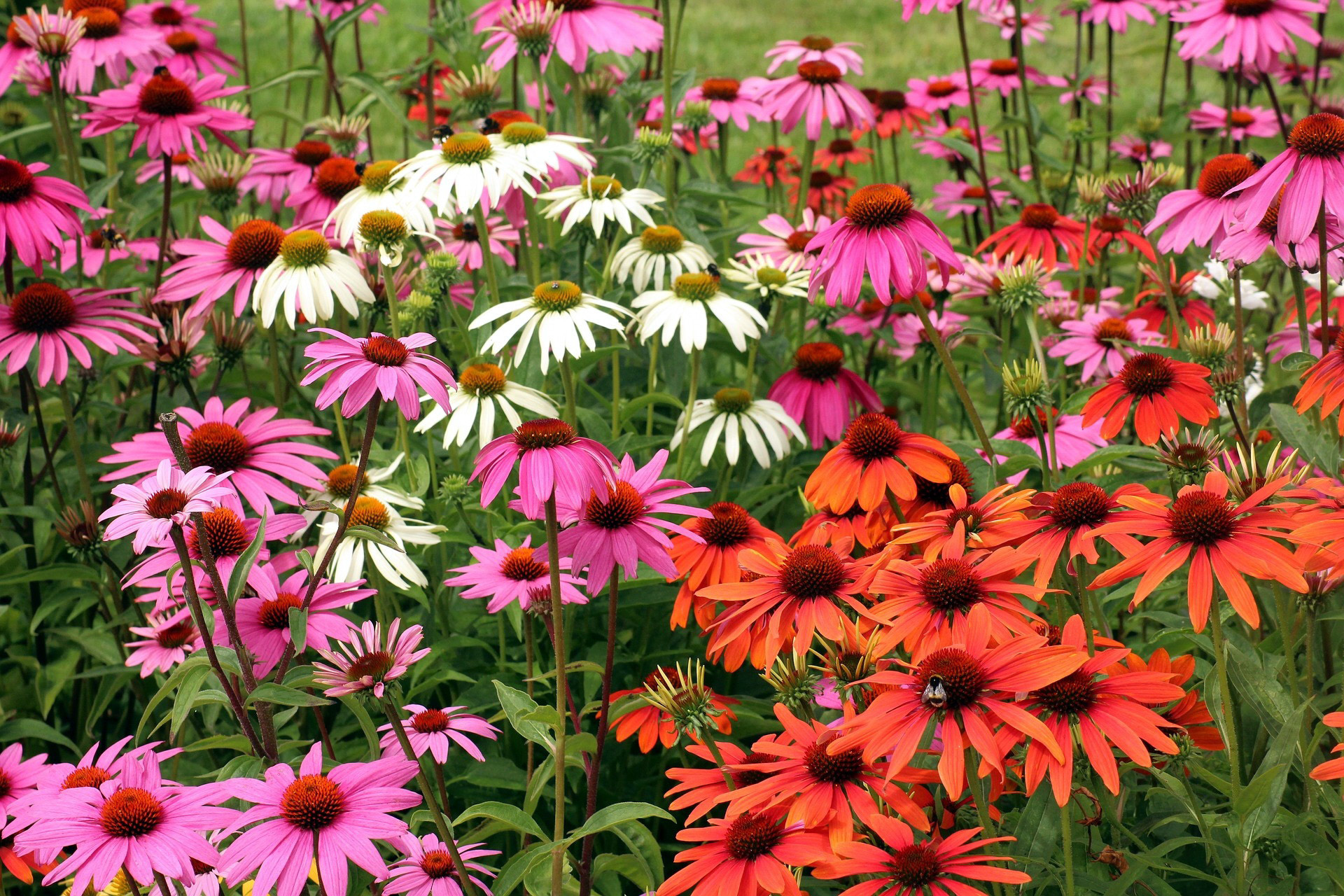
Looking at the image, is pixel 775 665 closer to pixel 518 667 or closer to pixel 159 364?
pixel 518 667

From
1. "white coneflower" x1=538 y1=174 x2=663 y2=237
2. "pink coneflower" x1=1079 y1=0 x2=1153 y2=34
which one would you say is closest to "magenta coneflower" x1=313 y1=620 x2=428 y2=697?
"white coneflower" x1=538 y1=174 x2=663 y2=237

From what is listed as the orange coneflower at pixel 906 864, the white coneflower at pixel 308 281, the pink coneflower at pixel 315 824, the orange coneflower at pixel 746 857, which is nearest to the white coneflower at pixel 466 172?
the white coneflower at pixel 308 281

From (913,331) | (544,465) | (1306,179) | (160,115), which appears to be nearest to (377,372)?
(544,465)

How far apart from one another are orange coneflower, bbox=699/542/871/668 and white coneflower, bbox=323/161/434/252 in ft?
3.42

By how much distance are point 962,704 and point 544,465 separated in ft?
1.72

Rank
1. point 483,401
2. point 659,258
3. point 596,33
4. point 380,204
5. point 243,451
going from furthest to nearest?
point 596,33 → point 659,258 → point 380,204 → point 483,401 → point 243,451

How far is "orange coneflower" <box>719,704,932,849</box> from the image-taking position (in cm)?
124

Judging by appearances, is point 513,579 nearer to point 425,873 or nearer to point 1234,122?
point 425,873

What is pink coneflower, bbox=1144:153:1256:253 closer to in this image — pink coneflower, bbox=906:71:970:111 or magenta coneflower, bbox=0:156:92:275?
magenta coneflower, bbox=0:156:92:275

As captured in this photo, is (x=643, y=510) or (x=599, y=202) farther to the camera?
(x=599, y=202)

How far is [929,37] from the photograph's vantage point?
856 centimetres

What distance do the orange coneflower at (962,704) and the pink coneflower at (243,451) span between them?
0.93m

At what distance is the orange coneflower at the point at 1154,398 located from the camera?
5.62 feet

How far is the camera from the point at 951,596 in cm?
129
